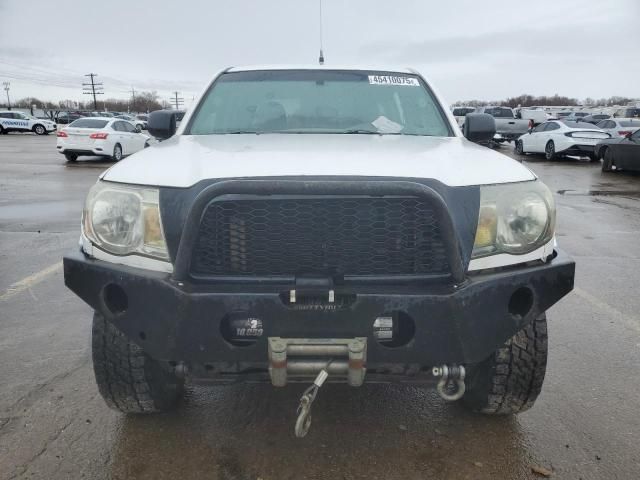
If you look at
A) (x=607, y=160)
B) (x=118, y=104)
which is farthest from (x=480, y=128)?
(x=118, y=104)

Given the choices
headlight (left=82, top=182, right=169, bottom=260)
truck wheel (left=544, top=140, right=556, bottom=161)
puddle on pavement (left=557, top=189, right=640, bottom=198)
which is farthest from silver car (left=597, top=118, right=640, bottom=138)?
headlight (left=82, top=182, right=169, bottom=260)

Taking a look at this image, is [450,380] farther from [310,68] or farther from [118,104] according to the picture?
[118,104]

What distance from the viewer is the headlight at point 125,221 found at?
6.91ft

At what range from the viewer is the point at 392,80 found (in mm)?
3812

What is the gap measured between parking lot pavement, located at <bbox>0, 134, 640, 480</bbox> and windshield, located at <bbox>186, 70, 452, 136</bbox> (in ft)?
5.13

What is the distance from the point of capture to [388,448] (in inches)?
99.5

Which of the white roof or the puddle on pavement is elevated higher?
the white roof

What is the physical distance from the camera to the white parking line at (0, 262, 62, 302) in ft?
15.1

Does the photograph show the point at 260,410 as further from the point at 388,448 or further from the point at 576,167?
the point at 576,167

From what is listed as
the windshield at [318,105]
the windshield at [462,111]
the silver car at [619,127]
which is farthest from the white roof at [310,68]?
the windshield at [462,111]

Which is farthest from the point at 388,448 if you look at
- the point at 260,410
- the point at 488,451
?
the point at 260,410

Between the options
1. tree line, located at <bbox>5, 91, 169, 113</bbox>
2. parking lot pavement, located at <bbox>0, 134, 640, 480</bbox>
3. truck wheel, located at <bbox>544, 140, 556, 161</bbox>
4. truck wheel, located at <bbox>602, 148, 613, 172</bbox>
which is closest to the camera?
parking lot pavement, located at <bbox>0, 134, 640, 480</bbox>

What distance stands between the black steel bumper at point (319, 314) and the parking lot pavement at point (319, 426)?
62 cm

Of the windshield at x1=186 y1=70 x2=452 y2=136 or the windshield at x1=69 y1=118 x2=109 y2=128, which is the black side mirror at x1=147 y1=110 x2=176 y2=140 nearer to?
Result: the windshield at x1=186 y1=70 x2=452 y2=136
